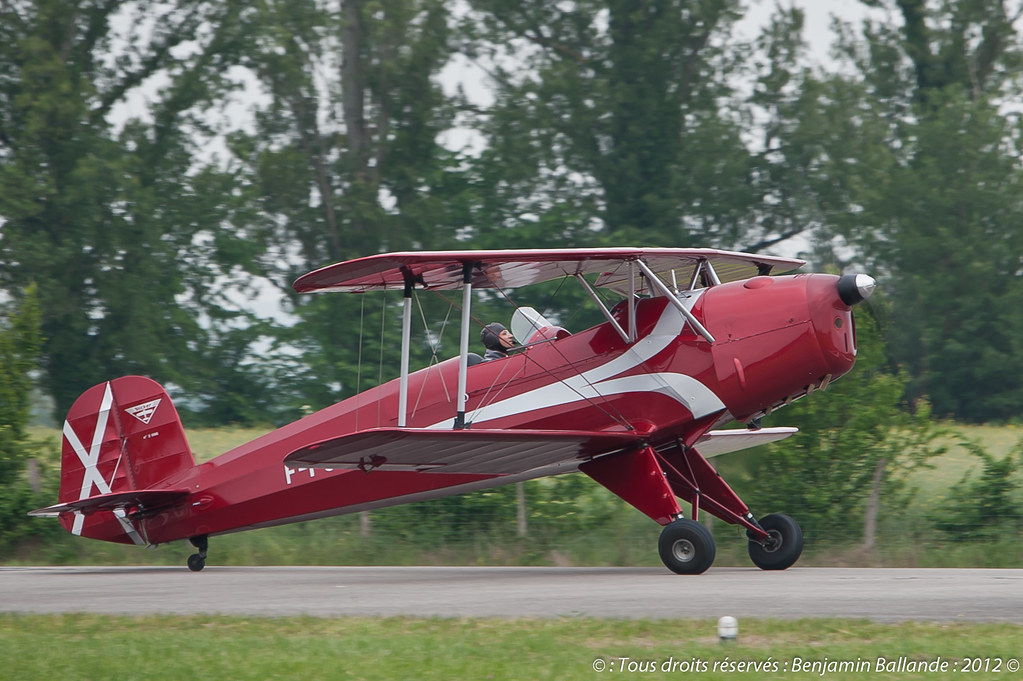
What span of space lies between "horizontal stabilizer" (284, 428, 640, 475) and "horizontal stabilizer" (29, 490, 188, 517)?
2.81 meters

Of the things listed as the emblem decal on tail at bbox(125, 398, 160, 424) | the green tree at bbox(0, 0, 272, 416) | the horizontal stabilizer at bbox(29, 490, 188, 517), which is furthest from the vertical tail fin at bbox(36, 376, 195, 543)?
the green tree at bbox(0, 0, 272, 416)

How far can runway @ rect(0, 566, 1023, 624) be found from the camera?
22.6 feet

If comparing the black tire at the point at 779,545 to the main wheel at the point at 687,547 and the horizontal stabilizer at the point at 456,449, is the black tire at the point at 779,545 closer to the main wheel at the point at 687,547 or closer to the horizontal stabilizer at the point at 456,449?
the main wheel at the point at 687,547

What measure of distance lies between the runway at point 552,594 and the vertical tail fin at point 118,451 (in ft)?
3.22

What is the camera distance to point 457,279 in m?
10.4

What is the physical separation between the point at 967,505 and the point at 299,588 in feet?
24.9

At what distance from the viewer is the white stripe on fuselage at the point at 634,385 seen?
941 cm

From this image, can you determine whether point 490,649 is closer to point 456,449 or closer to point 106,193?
point 456,449

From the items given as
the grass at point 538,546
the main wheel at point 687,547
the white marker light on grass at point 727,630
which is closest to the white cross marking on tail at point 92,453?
the grass at point 538,546

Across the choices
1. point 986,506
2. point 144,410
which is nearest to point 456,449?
point 144,410

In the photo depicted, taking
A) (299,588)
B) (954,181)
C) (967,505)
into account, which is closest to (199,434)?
(299,588)

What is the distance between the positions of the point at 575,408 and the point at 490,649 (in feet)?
13.4

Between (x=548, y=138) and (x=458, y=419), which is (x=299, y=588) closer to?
(x=458, y=419)

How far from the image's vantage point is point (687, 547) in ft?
29.6
